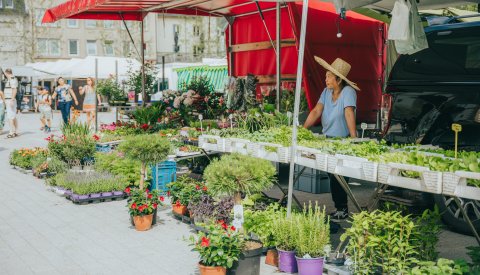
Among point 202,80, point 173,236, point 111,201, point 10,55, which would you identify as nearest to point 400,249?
point 173,236

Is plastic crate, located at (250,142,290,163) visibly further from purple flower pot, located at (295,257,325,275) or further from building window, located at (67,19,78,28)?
building window, located at (67,19,78,28)

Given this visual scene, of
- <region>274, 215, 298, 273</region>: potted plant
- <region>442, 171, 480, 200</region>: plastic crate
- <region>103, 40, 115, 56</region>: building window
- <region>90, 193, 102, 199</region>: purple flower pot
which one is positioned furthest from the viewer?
<region>103, 40, 115, 56</region>: building window

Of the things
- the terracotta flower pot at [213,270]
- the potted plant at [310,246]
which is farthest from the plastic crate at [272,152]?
the terracotta flower pot at [213,270]

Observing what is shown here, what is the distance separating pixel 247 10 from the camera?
1310 cm

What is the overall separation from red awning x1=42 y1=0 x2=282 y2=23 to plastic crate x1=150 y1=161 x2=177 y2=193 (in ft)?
10.6

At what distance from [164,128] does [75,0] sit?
311cm

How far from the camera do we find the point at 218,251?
17.3 ft

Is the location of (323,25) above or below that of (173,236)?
above

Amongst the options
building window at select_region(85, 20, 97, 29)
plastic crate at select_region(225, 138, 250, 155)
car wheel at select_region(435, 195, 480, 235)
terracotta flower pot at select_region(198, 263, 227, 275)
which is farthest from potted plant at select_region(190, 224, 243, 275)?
building window at select_region(85, 20, 97, 29)

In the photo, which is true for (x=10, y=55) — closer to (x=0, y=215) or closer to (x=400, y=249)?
(x=0, y=215)

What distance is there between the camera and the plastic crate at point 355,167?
203 inches

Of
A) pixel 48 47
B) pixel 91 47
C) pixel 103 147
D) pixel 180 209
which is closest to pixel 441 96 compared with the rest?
pixel 180 209

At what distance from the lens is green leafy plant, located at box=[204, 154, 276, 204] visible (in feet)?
19.3

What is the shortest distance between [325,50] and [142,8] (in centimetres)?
415
